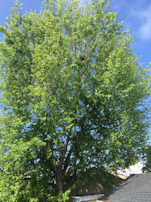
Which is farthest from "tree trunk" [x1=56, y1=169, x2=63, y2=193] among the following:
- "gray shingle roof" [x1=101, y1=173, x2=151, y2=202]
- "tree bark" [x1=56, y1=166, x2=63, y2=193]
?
"gray shingle roof" [x1=101, y1=173, x2=151, y2=202]

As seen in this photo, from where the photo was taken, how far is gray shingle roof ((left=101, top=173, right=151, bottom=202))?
1122 cm

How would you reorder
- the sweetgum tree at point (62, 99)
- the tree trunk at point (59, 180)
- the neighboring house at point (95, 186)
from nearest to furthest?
the sweetgum tree at point (62, 99)
the tree trunk at point (59, 180)
the neighboring house at point (95, 186)

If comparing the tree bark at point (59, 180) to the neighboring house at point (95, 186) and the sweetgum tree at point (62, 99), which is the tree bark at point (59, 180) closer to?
the sweetgum tree at point (62, 99)

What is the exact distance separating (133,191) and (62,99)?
833 cm

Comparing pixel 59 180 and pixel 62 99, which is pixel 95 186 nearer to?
pixel 59 180

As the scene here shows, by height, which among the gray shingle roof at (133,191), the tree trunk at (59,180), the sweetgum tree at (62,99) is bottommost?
the gray shingle roof at (133,191)

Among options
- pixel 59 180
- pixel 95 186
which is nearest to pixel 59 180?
pixel 59 180

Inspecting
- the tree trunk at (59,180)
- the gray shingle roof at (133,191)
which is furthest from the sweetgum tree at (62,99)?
the gray shingle roof at (133,191)

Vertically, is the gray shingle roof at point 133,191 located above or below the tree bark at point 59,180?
below

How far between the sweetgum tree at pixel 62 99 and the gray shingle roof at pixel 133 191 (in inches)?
76.6

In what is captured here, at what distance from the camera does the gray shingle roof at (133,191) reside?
1122 centimetres

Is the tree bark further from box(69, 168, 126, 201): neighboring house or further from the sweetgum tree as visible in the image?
box(69, 168, 126, 201): neighboring house

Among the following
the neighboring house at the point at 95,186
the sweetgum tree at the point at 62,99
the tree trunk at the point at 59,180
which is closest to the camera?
the sweetgum tree at the point at 62,99

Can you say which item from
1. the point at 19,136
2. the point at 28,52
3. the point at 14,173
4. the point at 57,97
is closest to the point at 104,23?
the point at 28,52
